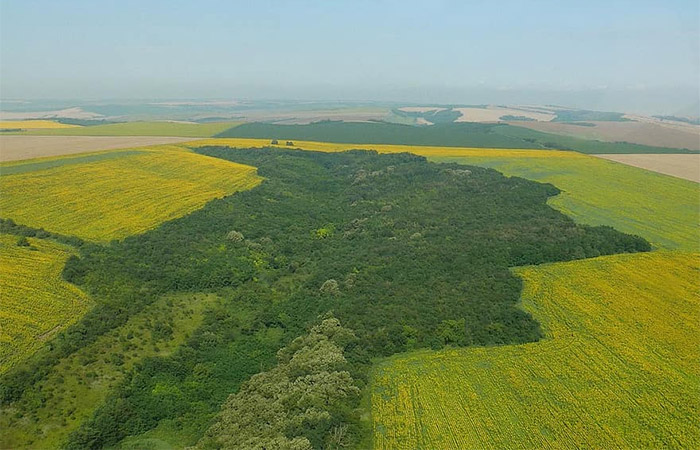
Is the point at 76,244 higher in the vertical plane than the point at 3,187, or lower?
lower

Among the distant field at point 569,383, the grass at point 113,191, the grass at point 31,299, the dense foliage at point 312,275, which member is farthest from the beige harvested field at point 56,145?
the distant field at point 569,383

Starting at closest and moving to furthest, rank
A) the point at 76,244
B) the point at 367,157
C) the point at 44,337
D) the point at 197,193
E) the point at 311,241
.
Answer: the point at 44,337
the point at 76,244
the point at 311,241
the point at 197,193
the point at 367,157

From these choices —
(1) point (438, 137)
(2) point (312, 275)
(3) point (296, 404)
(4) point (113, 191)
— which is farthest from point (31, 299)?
(1) point (438, 137)

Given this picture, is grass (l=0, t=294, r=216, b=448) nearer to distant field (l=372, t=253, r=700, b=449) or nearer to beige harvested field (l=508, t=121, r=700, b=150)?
distant field (l=372, t=253, r=700, b=449)

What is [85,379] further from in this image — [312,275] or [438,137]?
[438,137]

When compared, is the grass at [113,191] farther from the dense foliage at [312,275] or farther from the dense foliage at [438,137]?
the dense foliage at [438,137]

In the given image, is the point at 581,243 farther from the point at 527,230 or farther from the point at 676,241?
the point at 676,241

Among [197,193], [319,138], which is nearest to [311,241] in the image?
[197,193]
